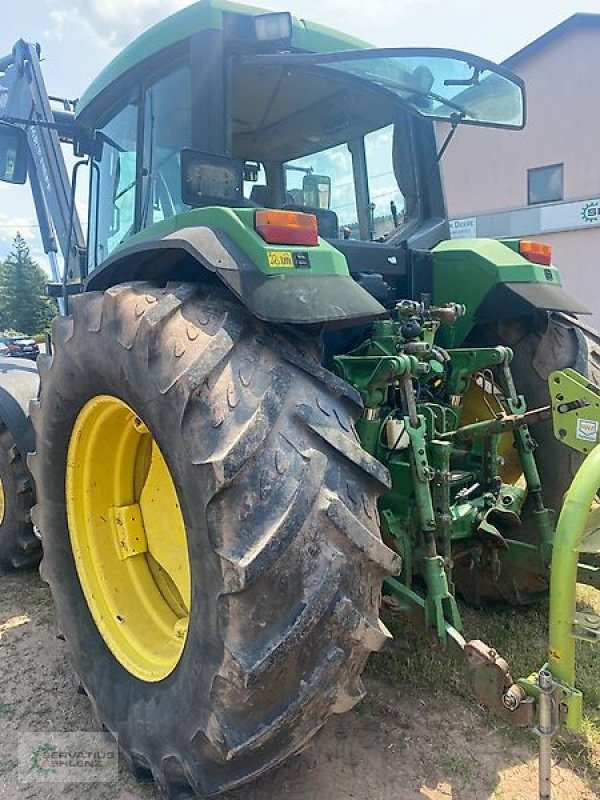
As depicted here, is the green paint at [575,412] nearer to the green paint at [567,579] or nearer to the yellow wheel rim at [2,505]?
the green paint at [567,579]

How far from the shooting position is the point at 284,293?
5.96 ft

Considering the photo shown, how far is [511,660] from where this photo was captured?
2.71 m

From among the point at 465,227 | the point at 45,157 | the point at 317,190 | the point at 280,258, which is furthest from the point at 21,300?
the point at 280,258

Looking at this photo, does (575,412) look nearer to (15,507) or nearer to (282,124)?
(282,124)

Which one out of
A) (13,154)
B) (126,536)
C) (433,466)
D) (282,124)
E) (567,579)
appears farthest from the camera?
(13,154)

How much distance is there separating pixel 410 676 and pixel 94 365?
5.49 ft

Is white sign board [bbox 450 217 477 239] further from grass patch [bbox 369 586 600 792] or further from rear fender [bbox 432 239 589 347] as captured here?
grass patch [bbox 369 586 600 792]

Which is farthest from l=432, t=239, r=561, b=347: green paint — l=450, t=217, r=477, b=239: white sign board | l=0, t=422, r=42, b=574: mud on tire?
l=450, t=217, r=477, b=239: white sign board

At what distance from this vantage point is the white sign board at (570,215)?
14.0 metres

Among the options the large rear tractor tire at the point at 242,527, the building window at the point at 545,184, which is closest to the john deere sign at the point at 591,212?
Answer: the building window at the point at 545,184

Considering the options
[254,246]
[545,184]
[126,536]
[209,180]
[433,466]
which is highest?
[545,184]

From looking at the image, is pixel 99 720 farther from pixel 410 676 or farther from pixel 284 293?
pixel 284 293

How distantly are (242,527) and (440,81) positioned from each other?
1.92 m

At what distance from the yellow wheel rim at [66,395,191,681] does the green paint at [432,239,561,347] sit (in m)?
1.40
